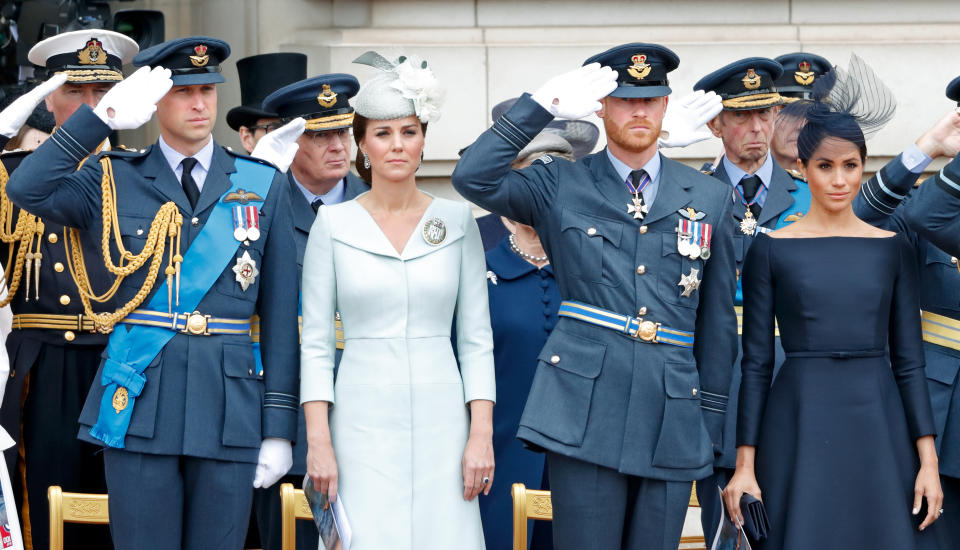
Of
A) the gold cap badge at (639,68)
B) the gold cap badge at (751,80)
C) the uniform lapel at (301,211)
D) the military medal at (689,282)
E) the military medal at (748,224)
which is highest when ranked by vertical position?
the gold cap badge at (751,80)

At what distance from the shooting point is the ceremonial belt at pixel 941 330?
4.59 m

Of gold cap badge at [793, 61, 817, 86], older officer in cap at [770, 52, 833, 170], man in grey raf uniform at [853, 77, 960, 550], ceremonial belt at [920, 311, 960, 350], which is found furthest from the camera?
gold cap badge at [793, 61, 817, 86]

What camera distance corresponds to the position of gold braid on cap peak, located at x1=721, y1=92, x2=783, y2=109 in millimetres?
5469

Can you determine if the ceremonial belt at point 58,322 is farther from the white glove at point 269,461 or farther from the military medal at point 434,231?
the military medal at point 434,231

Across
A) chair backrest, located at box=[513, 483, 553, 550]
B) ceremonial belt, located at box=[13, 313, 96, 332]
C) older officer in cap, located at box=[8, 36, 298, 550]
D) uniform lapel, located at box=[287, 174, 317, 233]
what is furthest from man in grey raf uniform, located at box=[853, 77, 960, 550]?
ceremonial belt, located at box=[13, 313, 96, 332]

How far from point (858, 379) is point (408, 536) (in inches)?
51.0

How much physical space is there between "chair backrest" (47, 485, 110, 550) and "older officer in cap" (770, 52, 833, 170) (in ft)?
8.66

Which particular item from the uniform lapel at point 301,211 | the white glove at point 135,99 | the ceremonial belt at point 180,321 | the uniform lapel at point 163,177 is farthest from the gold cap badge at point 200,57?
the uniform lapel at point 301,211

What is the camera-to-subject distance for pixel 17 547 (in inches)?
177

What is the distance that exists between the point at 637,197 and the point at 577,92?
352 mm

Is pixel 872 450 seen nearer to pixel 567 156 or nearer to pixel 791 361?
pixel 791 361

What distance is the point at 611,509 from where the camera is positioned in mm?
4094

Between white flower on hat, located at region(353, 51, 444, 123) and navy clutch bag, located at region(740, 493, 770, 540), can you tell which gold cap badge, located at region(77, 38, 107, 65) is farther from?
navy clutch bag, located at region(740, 493, 770, 540)

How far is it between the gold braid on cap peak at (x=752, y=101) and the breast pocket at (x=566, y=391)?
1651mm
